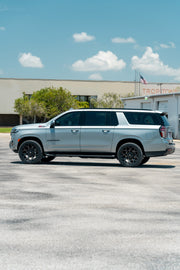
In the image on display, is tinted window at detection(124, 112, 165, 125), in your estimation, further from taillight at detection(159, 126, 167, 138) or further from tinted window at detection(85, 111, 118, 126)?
tinted window at detection(85, 111, 118, 126)

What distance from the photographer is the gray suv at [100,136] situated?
15.4 metres

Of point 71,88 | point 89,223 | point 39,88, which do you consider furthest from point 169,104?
point 39,88

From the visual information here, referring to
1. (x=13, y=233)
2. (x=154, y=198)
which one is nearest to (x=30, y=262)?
(x=13, y=233)

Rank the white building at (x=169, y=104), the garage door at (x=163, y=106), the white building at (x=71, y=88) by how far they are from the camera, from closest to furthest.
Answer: the white building at (x=169, y=104) → the garage door at (x=163, y=106) → the white building at (x=71, y=88)

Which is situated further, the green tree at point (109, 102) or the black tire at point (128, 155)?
the green tree at point (109, 102)

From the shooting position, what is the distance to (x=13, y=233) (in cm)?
608

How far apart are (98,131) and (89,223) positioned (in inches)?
359

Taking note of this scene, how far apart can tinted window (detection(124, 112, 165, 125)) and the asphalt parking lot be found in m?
3.62

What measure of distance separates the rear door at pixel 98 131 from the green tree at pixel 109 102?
77904mm

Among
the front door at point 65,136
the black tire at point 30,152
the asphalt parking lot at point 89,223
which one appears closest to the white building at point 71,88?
the front door at point 65,136

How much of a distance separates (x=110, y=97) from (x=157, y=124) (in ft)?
266

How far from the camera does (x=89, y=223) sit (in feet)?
22.1

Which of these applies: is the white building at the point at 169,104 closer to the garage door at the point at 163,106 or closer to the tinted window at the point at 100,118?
the garage door at the point at 163,106

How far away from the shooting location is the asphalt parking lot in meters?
4.94
